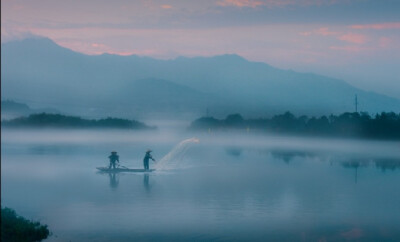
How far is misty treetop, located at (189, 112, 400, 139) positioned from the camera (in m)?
62.8

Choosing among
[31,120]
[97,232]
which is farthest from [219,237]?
[31,120]

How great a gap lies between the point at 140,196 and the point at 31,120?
2143 inches

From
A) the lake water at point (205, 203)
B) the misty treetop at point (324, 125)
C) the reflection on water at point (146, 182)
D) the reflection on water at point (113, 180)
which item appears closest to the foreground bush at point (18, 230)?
the lake water at point (205, 203)

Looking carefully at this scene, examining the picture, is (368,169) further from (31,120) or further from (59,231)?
(31,120)

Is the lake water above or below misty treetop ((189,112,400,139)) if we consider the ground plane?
below

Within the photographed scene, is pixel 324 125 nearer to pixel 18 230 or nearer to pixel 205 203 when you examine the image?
pixel 205 203

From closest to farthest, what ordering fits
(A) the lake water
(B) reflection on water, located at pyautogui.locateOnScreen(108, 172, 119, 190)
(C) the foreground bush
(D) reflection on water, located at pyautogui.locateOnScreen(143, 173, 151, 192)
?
1. (C) the foreground bush
2. (A) the lake water
3. (D) reflection on water, located at pyautogui.locateOnScreen(143, 173, 151, 192)
4. (B) reflection on water, located at pyautogui.locateOnScreen(108, 172, 119, 190)

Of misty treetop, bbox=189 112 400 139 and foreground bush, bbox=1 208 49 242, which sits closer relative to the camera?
foreground bush, bbox=1 208 49 242

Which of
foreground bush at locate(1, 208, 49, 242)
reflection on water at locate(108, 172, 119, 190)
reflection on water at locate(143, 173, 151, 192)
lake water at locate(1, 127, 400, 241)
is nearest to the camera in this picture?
foreground bush at locate(1, 208, 49, 242)

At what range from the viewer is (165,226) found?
12281mm

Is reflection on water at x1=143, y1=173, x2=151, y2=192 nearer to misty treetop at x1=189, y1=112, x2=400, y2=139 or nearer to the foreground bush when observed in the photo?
the foreground bush

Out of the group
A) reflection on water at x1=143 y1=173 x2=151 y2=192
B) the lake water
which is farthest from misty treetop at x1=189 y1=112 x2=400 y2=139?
reflection on water at x1=143 y1=173 x2=151 y2=192

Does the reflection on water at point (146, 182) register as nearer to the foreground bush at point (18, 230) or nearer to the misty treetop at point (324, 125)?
the foreground bush at point (18, 230)

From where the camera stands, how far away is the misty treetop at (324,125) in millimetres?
62750
